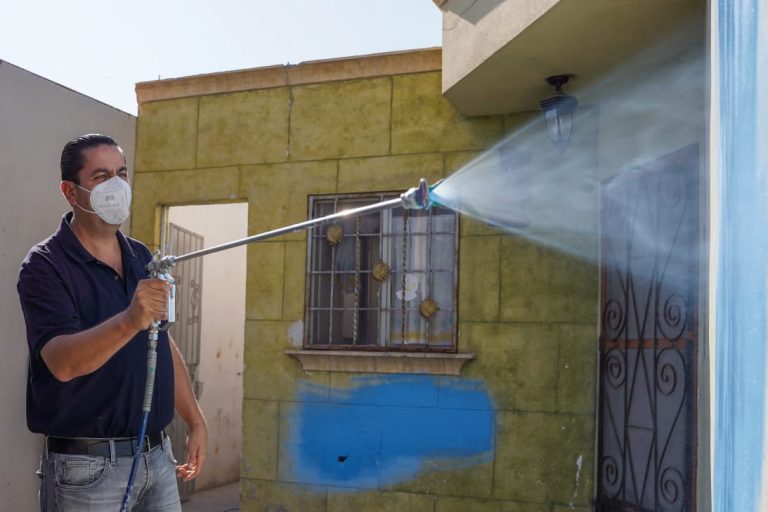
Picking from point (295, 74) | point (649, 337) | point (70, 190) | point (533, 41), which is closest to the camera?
point (70, 190)

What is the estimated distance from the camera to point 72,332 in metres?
2.61

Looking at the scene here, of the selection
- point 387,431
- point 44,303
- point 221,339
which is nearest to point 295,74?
point 387,431

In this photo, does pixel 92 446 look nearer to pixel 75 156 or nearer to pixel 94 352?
pixel 94 352

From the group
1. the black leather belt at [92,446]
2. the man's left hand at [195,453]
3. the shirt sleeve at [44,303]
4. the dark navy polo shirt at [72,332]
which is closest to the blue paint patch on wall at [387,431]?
the man's left hand at [195,453]

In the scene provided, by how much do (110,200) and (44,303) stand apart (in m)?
0.45

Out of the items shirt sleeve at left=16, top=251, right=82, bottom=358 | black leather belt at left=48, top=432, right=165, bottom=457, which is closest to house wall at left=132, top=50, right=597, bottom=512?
black leather belt at left=48, top=432, right=165, bottom=457

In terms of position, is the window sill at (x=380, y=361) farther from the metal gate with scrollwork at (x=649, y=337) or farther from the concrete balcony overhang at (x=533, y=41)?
the concrete balcony overhang at (x=533, y=41)

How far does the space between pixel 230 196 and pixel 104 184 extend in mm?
3833

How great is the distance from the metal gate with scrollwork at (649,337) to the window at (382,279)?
3.89ft

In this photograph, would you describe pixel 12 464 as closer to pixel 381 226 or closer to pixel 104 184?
pixel 381 226

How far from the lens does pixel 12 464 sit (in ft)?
20.0

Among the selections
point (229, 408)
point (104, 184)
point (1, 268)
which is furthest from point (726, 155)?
point (229, 408)

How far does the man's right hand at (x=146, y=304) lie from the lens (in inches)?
97.3

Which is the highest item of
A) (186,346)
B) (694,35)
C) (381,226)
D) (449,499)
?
(694,35)
